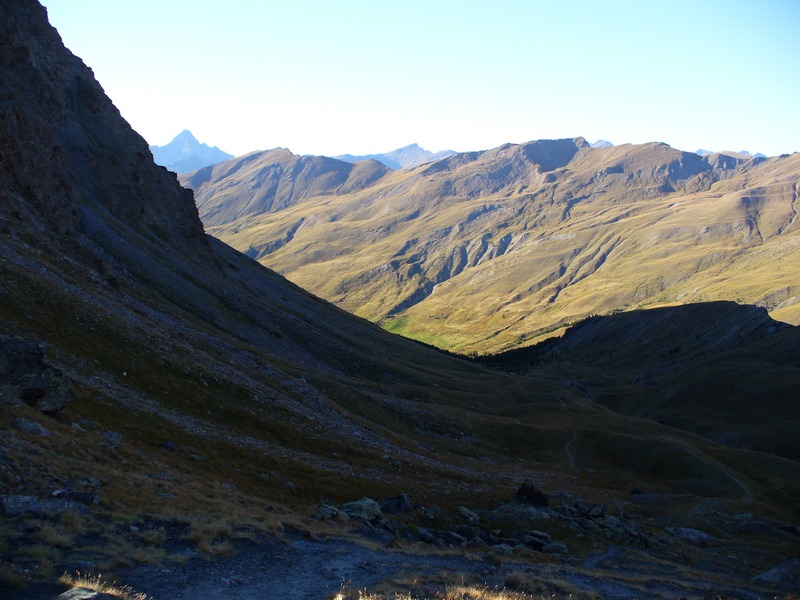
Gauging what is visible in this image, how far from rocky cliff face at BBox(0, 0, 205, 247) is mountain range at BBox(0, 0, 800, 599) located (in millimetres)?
453

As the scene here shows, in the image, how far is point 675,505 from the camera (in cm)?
6362

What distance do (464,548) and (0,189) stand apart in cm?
5858

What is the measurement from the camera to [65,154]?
8638cm

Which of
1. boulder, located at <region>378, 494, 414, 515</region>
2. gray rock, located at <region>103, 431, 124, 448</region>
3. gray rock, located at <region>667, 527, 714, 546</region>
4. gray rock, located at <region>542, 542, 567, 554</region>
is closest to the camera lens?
gray rock, located at <region>103, 431, 124, 448</region>

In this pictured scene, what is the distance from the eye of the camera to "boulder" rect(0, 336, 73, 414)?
2992 cm

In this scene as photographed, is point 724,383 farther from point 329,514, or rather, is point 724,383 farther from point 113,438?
point 113,438

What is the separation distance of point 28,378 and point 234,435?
17.1m

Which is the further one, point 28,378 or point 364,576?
point 28,378

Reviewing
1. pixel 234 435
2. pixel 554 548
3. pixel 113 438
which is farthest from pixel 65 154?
pixel 554 548

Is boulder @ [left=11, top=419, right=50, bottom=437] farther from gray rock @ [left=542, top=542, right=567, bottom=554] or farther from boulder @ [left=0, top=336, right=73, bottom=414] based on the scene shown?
gray rock @ [left=542, top=542, right=567, bottom=554]

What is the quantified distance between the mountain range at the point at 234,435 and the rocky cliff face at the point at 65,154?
0.45m

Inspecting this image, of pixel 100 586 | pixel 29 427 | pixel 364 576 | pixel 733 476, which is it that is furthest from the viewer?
pixel 733 476

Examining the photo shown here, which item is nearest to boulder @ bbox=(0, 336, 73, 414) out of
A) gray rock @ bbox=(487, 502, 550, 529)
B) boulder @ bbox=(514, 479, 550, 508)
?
gray rock @ bbox=(487, 502, 550, 529)

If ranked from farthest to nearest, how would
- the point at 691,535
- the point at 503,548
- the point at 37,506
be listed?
the point at 691,535, the point at 503,548, the point at 37,506
